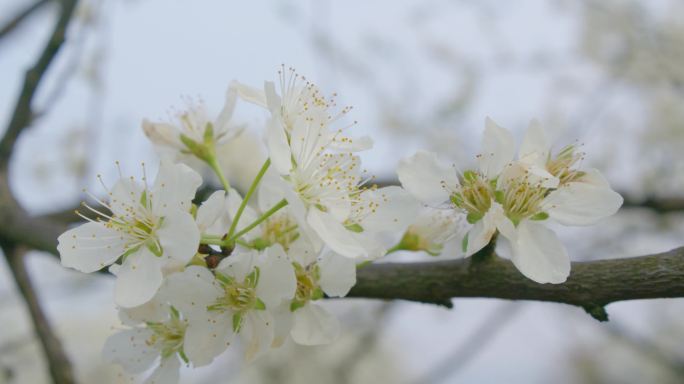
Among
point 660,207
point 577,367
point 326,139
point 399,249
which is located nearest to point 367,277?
point 399,249

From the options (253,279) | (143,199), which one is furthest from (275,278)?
(143,199)

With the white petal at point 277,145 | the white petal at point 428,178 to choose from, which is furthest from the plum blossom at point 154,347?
the white petal at point 428,178

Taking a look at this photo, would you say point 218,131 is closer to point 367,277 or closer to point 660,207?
point 367,277

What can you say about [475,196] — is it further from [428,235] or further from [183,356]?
[183,356]

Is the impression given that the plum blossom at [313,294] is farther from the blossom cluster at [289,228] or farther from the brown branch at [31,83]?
the brown branch at [31,83]

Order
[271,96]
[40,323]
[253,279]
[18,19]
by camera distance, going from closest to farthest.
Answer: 1. [271,96]
2. [253,279]
3. [40,323]
4. [18,19]

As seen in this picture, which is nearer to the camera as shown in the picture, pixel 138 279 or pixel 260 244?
pixel 138 279

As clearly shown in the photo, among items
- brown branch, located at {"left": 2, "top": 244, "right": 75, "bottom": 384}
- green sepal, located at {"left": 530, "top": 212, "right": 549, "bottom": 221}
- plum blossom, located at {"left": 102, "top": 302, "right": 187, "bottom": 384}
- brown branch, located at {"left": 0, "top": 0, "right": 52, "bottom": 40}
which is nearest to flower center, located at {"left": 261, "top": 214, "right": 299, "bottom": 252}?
plum blossom, located at {"left": 102, "top": 302, "right": 187, "bottom": 384}
